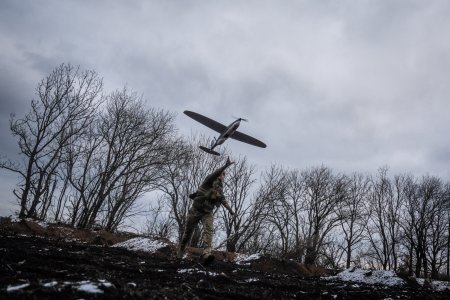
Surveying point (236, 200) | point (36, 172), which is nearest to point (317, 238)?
point (236, 200)

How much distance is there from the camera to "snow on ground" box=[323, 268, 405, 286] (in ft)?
26.6

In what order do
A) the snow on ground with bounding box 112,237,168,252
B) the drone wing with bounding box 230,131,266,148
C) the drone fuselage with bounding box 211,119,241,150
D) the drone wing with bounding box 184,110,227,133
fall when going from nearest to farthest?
the snow on ground with bounding box 112,237,168,252, the drone fuselage with bounding box 211,119,241,150, the drone wing with bounding box 184,110,227,133, the drone wing with bounding box 230,131,266,148

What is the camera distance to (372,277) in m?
8.66

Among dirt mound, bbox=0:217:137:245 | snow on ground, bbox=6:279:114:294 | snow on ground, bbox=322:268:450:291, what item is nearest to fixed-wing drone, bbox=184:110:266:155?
dirt mound, bbox=0:217:137:245

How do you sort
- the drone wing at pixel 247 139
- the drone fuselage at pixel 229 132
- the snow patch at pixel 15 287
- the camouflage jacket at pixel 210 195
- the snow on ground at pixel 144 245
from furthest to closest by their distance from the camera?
the drone wing at pixel 247 139 < the drone fuselage at pixel 229 132 < the snow on ground at pixel 144 245 < the camouflage jacket at pixel 210 195 < the snow patch at pixel 15 287

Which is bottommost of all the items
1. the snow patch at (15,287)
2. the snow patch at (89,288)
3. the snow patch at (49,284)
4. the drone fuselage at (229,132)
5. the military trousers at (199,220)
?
the snow patch at (15,287)

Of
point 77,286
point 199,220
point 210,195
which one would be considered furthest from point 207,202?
point 77,286

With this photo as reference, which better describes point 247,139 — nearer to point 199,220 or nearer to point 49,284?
point 199,220

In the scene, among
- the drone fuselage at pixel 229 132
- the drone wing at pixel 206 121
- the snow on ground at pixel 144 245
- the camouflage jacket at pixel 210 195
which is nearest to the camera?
the camouflage jacket at pixel 210 195

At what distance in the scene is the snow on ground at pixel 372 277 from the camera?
8098 mm

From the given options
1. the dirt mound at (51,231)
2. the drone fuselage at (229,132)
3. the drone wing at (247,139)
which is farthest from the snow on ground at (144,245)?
the drone wing at (247,139)

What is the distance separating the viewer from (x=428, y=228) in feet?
101

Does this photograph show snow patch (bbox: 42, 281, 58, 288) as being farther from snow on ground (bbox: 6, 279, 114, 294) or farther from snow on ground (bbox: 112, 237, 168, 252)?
snow on ground (bbox: 112, 237, 168, 252)

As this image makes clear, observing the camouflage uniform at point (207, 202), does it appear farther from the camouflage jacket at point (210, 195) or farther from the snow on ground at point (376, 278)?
the snow on ground at point (376, 278)
